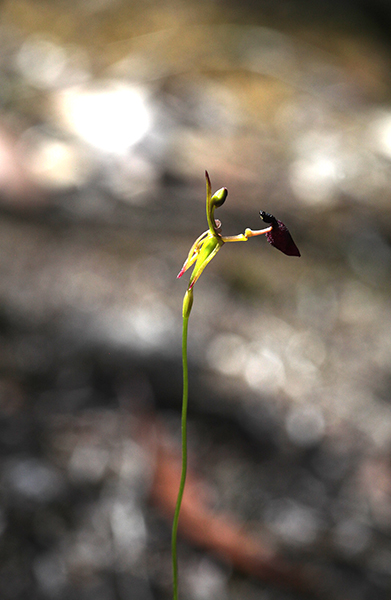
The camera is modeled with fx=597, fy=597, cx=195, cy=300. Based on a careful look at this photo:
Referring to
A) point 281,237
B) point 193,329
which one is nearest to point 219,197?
point 281,237

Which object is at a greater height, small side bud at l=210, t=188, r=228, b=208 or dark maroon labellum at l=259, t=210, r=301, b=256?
small side bud at l=210, t=188, r=228, b=208

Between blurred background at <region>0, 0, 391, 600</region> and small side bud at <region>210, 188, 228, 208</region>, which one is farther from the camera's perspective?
blurred background at <region>0, 0, 391, 600</region>

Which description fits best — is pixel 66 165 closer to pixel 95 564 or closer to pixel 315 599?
pixel 95 564

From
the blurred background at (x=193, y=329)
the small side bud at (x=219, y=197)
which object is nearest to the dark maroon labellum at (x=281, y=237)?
the small side bud at (x=219, y=197)

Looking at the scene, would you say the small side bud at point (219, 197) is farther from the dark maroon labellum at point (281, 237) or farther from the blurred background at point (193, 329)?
the blurred background at point (193, 329)

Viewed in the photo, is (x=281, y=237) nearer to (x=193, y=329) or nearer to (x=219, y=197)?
(x=219, y=197)

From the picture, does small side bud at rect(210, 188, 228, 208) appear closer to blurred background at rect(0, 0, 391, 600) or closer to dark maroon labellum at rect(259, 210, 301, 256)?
dark maroon labellum at rect(259, 210, 301, 256)

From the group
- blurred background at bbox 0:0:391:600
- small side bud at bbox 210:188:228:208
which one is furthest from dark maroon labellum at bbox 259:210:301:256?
blurred background at bbox 0:0:391:600

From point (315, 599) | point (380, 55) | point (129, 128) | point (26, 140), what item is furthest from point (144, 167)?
point (380, 55)
